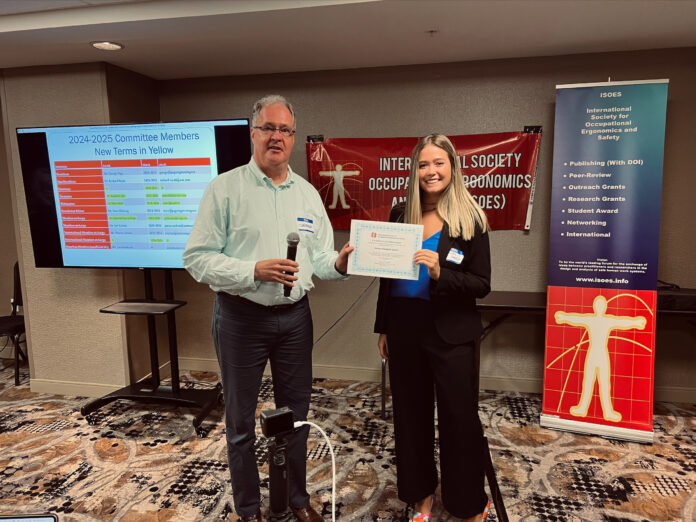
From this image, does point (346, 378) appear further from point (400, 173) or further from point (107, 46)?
point (107, 46)

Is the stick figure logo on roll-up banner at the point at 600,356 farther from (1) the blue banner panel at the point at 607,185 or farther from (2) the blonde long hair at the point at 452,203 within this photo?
(2) the blonde long hair at the point at 452,203

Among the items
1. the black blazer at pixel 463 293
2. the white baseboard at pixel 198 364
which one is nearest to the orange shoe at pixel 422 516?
the black blazer at pixel 463 293

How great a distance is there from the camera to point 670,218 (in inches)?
117

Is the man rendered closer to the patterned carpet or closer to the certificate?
the certificate

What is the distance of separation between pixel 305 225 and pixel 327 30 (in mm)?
1296

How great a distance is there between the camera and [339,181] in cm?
332

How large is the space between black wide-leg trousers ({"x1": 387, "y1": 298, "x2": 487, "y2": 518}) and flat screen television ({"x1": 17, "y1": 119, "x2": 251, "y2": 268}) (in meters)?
1.54

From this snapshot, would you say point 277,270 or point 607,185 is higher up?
point 607,185

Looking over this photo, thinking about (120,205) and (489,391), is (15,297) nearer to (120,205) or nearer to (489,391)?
(120,205)

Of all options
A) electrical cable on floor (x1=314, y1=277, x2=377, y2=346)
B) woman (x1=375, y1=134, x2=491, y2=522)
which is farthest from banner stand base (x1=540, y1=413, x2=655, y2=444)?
electrical cable on floor (x1=314, y1=277, x2=377, y2=346)

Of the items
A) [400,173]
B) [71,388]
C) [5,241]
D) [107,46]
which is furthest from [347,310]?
[5,241]

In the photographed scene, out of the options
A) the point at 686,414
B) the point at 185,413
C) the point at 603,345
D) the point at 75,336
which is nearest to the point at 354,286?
the point at 185,413

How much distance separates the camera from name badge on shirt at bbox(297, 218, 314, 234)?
5.95 ft

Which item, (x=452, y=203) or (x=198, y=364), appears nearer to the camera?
(x=452, y=203)
